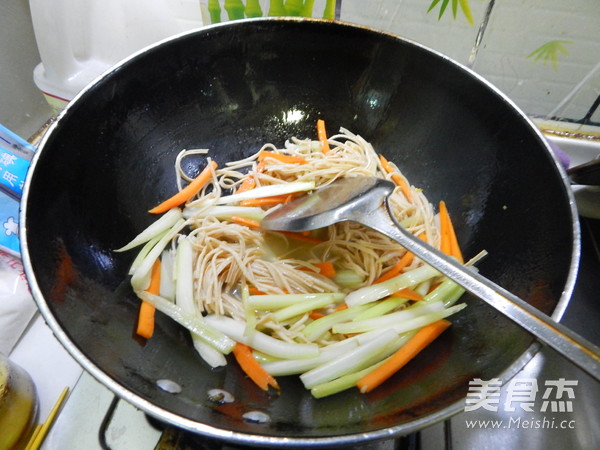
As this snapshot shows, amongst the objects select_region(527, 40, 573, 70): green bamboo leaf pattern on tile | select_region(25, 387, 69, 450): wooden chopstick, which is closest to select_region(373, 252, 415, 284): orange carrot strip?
select_region(25, 387, 69, 450): wooden chopstick

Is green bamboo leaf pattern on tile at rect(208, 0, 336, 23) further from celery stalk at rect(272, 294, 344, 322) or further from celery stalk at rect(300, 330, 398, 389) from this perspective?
celery stalk at rect(300, 330, 398, 389)

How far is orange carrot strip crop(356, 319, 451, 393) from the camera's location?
880 mm

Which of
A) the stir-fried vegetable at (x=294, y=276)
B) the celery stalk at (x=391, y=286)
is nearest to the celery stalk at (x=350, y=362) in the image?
the stir-fried vegetable at (x=294, y=276)

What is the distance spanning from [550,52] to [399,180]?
83cm

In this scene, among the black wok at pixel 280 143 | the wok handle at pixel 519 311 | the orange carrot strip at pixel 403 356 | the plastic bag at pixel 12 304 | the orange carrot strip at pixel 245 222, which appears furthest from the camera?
the orange carrot strip at pixel 245 222

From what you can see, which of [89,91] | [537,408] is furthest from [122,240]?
[537,408]

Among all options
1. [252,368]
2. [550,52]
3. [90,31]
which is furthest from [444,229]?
[90,31]

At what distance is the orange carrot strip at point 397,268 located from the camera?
1136mm

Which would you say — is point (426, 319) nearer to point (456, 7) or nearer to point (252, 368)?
point (252, 368)

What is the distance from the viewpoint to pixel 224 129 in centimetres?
134

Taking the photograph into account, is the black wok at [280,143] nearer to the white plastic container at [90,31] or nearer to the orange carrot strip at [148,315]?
the orange carrot strip at [148,315]

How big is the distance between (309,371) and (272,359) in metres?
0.09

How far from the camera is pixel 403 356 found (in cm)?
91

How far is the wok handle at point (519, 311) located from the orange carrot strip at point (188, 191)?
2.07 feet
